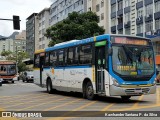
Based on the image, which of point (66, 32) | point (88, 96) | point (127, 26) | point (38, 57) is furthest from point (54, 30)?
point (88, 96)

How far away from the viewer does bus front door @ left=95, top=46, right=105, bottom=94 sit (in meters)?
16.1

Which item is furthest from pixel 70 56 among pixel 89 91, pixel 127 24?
pixel 127 24

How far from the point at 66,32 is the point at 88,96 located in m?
35.0

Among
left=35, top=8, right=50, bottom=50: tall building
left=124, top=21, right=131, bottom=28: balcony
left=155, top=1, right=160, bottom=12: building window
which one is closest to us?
left=155, top=1, right=160, bottom=12: building window

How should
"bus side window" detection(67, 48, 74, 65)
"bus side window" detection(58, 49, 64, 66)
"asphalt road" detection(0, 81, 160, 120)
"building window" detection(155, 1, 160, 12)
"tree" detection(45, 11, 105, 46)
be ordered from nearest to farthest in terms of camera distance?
1. "asphalt road" detection(0, 81, 160, 120)
2. "bus side window" detection(67, 48, 74, 65)
3. "bus side window" detection(58, 49, 64, 66)
4. "building window" detection(155, 1, 160, 12)
5. "tree" detection(45, 11, 105, 46)

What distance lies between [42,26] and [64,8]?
1203 inches

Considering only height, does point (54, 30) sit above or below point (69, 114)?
above

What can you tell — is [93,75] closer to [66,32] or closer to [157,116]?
[157,116]

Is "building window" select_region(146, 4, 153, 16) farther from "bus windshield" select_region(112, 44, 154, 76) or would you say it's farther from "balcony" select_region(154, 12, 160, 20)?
"bus windshield" select_region(112, 44, 154, 76)

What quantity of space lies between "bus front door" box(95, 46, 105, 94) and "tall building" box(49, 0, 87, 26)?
58.9m

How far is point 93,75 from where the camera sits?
664 inches

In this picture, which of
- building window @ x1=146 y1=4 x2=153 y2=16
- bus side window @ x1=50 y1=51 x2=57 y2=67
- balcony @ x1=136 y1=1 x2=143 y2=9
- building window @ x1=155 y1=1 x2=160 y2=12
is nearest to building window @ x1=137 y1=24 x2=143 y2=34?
building window @ x1=146 y1=4 x2=153 y2=16

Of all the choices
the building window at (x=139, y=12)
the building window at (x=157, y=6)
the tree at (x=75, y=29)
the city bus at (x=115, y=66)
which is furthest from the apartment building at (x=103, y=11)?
the city bus at (x=115, y=66)

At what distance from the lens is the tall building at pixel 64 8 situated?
77.2m
